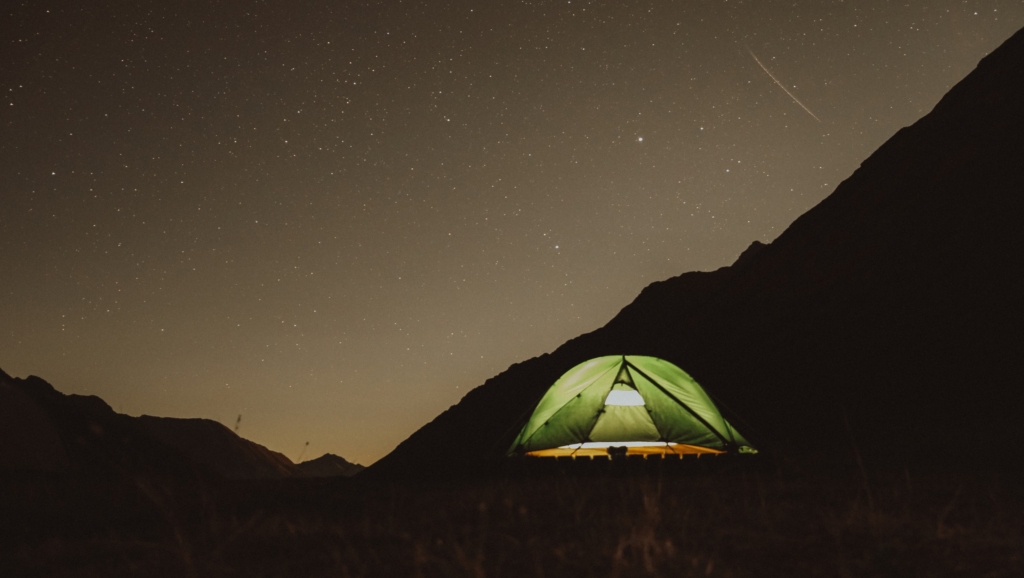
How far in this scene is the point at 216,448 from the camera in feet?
486

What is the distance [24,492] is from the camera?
8.62 metres

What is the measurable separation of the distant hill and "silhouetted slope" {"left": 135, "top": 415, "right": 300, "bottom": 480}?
0.71 feet

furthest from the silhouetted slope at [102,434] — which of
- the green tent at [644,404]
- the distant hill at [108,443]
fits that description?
the green tent at [644,404]

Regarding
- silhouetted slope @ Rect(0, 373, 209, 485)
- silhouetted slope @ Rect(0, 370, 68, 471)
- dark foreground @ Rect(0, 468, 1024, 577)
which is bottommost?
dark foreground @ Rect(0, 468, 1024, 577)

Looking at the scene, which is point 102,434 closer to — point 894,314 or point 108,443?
point 108,443

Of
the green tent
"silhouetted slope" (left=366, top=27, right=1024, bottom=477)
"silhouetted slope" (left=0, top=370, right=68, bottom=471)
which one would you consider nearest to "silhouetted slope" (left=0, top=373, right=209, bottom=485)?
"silhouetted slope" (left=0, top=370, right=68, bottom=471)

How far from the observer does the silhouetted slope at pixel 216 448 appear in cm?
14038

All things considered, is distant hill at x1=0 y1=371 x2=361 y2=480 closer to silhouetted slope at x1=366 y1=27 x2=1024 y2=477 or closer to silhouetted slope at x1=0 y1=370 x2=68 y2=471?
silhouetted slope at x1=0 y1=370 x2=68 y2=471

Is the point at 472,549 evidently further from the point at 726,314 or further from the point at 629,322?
the point at 629,322

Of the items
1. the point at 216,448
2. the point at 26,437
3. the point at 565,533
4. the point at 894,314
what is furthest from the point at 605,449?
the point at 216,448

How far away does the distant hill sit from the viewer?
51.3 ft

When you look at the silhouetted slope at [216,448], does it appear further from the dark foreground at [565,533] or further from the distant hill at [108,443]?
the dark foreground at [565,533]

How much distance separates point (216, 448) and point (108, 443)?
74681mm

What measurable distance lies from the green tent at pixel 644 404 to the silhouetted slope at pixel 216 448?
141720 millimetres
